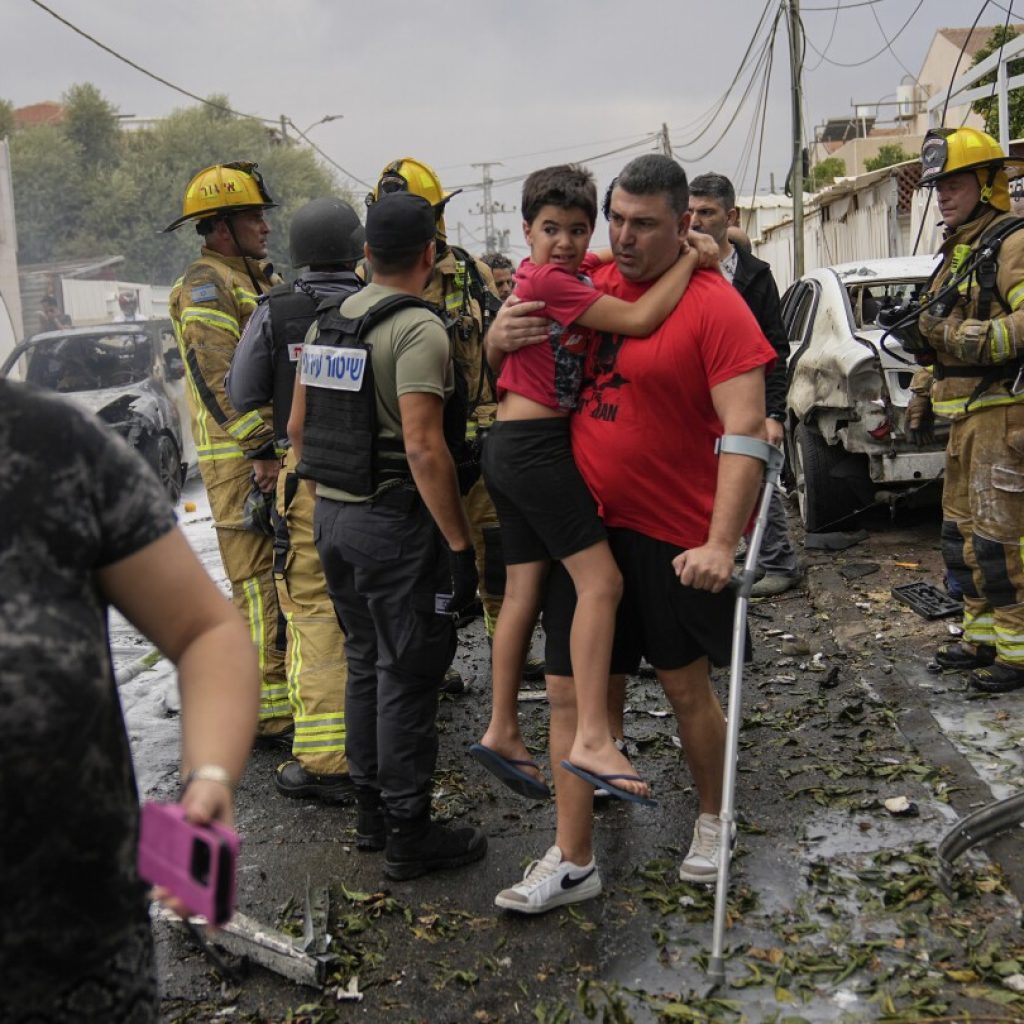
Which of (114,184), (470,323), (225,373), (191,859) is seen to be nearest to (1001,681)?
(470,323)

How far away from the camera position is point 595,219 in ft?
11.6

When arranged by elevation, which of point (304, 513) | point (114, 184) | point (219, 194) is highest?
point (114, 184)

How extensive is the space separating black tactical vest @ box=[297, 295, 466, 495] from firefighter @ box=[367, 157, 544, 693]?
101 centimetres

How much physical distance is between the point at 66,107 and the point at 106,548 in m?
53.5

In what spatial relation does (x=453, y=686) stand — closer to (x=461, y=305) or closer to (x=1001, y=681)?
(x=461, y=305)

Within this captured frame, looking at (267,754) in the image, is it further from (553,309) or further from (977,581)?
(977,581)

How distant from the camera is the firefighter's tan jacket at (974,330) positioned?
4.88 m

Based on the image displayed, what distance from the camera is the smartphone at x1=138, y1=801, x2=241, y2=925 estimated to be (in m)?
1.38

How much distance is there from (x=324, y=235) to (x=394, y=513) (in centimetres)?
130

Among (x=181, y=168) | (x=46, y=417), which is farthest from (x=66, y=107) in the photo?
(x=46, y=417)

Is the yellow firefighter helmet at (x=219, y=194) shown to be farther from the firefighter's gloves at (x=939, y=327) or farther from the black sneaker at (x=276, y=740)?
the firefighter's gloves at (x=939, y=327)

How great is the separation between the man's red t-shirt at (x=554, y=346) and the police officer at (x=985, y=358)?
2.23 m

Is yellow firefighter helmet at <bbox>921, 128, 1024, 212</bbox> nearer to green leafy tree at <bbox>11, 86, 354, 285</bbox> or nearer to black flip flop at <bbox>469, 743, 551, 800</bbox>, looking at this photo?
black flip flop at <bbox>469, 743, 551, 800</bbox>

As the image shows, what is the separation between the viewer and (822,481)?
7.93 meters
